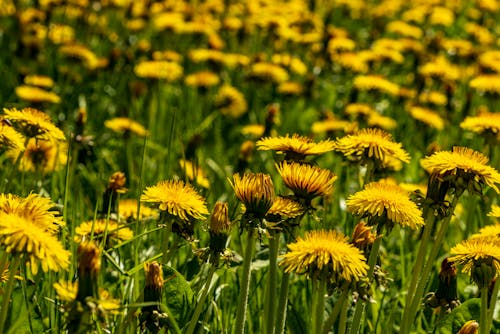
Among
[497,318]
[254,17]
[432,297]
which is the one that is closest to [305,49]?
[254,17]

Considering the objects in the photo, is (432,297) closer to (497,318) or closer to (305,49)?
(497,318)

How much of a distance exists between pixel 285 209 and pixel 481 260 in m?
0.44

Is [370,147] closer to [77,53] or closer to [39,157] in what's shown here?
[39,157]

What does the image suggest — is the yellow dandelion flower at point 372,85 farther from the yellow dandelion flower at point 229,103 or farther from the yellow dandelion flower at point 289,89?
the yellow dandelion flower at point 229,103

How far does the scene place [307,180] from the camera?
5.76 ft

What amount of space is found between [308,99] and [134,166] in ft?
5.42

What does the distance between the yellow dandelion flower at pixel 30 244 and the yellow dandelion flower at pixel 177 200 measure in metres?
0.40

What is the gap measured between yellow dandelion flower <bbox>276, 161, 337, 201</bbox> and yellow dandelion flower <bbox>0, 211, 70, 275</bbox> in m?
0.56

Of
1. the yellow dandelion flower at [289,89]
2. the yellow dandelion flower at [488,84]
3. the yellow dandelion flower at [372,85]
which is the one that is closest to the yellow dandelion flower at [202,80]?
the yellow dandelion flower at [289,89]

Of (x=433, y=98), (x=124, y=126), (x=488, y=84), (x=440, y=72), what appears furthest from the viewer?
(x=440, y=72)

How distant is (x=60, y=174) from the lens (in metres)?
3.04

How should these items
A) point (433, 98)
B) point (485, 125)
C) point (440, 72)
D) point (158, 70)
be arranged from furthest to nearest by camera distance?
point (440, 72) < point (433, 98) < point (158, 70) < point (485, 125)

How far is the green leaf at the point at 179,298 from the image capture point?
192cm

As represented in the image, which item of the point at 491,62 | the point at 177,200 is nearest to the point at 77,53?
the point at 491,62
